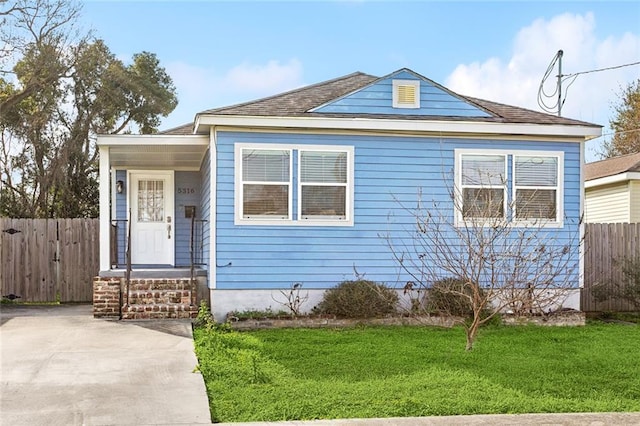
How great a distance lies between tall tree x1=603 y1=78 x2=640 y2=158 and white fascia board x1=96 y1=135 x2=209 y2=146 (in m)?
22.9

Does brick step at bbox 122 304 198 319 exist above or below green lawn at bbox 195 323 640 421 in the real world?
above

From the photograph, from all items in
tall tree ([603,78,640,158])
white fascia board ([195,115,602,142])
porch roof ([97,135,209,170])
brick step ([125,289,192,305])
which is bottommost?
brick step ([125,289,192,305])

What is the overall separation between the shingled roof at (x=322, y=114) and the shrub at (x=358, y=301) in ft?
9.13

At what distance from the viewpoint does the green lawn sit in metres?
5.86

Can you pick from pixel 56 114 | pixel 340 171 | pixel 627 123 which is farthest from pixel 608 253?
pixel 56 114

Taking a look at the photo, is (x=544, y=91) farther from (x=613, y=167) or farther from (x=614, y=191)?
(x=614, y=191)

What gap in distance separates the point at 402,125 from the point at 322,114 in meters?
1.32

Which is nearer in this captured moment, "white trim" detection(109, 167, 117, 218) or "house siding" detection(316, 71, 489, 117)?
"house siding" detection(316, 71, 489, 117)

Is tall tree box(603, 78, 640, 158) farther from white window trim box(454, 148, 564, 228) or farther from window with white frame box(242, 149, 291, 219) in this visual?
window with white frame box(242, 149, 291, 219)

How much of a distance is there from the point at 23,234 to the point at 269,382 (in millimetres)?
9512

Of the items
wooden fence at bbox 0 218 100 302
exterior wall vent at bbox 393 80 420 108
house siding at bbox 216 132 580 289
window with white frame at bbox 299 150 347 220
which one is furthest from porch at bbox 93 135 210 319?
exterior wall vent at bbox 393 80 420 108

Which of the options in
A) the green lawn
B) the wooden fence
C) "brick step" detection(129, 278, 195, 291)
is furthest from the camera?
the wooden fence

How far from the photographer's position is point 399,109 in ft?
36.9

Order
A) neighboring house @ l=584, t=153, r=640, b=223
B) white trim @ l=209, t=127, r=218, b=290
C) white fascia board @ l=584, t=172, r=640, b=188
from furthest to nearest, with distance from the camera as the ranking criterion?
neighboring house @ l=584, t=153, r=640, b=223 < white fascia board @ l=584, t=172, r=640, b=188 < white trim @ l=209, t=127, r=218, b=290
